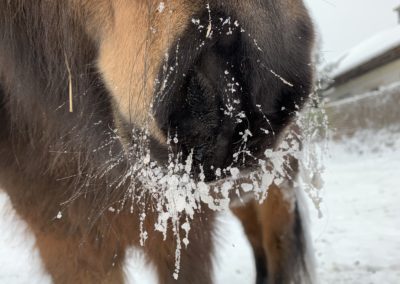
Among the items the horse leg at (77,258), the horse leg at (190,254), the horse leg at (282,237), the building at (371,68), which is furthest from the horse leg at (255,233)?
the building at (371,68)

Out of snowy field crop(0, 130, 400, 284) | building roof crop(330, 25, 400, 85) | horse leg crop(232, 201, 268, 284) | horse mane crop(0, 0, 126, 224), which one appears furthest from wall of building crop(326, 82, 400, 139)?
horse mane crop(0, 0, 126, 224)

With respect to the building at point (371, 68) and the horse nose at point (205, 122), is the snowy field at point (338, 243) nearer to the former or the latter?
the horse nose at point (205, 122)

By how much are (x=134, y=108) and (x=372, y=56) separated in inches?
438

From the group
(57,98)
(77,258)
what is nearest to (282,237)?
(77,258)

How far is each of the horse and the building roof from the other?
32.9 feet

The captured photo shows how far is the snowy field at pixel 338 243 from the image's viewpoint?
217 centimetres

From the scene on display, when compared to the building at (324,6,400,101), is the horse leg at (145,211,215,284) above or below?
above

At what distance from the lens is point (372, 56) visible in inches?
435

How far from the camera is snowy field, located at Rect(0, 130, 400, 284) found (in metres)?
2.17

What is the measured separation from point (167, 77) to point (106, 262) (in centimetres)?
116

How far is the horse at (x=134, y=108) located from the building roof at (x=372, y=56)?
32.9 feet

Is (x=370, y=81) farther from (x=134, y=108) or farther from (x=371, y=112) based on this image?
(x=134, y=108)

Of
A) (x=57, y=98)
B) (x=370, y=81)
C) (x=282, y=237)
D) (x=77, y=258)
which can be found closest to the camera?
(x=57, y=98)

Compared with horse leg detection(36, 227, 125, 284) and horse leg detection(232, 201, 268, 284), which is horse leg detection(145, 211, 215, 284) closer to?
horse leg detection(36, 227, 125, 284)
